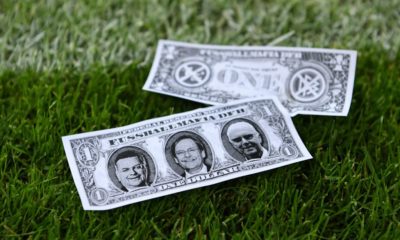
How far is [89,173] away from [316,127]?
668mm

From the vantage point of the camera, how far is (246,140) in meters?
1.81

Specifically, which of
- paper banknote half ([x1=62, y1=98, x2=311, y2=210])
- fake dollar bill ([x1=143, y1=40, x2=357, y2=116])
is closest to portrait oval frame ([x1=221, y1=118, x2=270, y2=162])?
paper banknote half ([x1=62, y1=98, x2=311, y2=210])

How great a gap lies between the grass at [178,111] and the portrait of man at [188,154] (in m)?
0.07

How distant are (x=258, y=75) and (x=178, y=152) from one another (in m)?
0.47

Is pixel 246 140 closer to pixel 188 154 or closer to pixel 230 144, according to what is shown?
pixel 230 144

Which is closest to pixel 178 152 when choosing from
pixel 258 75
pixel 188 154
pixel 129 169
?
pixel 188 154

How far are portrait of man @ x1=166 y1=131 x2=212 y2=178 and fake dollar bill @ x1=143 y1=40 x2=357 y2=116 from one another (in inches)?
8.4

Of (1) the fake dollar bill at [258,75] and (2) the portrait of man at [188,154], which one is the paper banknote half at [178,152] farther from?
(1) the fake dollar bill at [258,75]

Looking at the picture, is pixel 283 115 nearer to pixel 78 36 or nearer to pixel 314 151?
pixel 314 151

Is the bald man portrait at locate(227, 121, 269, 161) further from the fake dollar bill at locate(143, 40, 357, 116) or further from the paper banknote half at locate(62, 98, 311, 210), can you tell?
the fake dollar bill at locate(143, 40, 357, 116)

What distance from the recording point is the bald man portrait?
1763 millimetres

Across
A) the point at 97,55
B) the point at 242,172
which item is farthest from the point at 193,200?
the point at 97,55

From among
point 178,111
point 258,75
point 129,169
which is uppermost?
point 258,75

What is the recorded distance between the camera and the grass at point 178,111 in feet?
5.16
